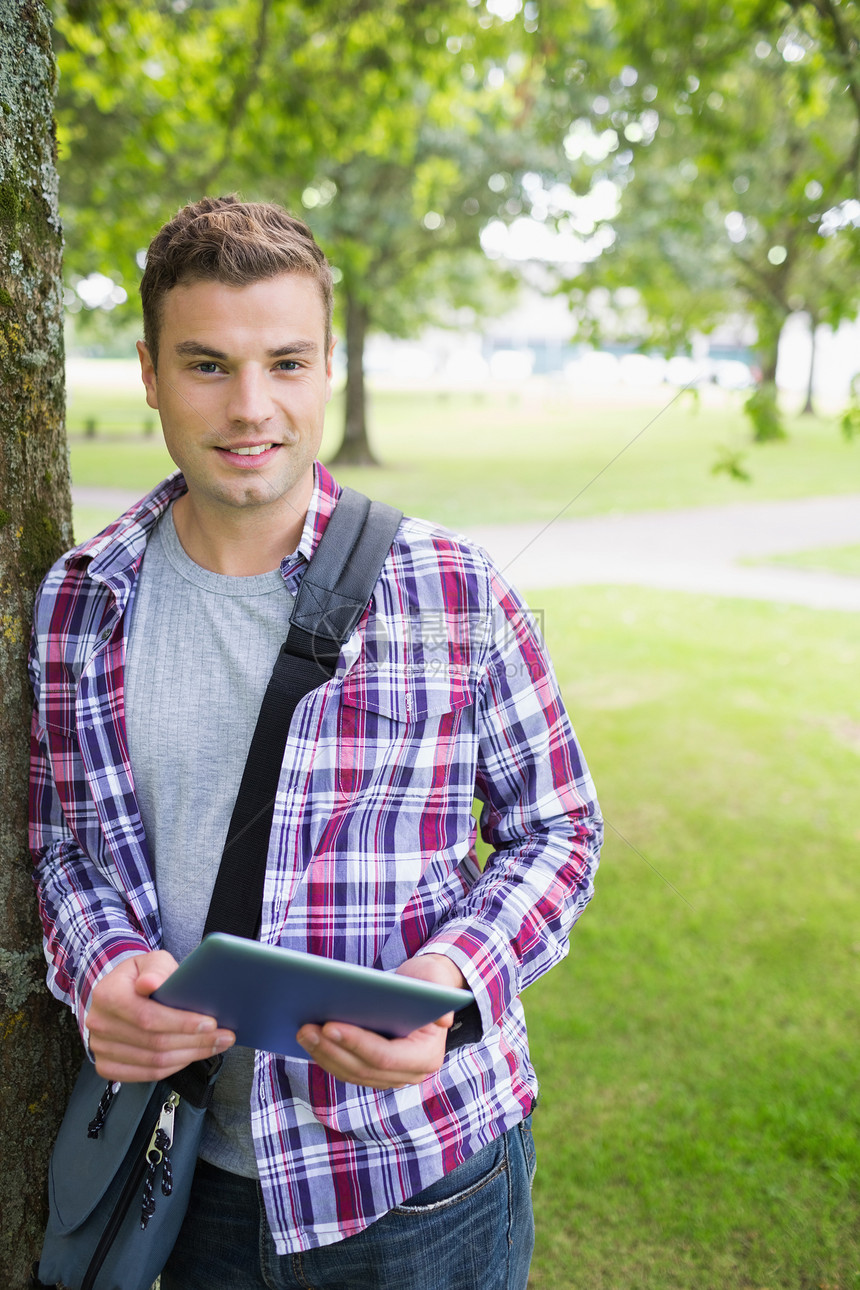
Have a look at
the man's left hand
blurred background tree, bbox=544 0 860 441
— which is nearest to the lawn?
blurred background tree, bbox=544 0 860 441

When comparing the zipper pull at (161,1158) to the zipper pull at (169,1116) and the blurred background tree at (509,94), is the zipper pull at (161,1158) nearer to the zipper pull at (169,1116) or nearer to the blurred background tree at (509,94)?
the zipper pull at (169,1116)

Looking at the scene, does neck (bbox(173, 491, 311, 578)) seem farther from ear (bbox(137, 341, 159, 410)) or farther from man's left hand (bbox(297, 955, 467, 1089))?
man's left hand (bbox(297, 955, 467, 1089))

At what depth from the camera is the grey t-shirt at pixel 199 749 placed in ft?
4.77

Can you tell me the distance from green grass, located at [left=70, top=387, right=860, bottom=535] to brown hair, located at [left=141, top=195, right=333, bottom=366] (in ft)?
10.7

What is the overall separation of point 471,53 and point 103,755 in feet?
18.5

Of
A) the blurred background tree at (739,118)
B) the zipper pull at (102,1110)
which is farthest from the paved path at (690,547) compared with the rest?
the zipper pull at (102,1110)

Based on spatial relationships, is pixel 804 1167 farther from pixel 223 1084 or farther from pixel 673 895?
pixel 223 1084

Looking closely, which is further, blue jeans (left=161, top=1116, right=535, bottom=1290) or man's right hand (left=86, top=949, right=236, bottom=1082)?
blue jeans (left=161, top=1116, right=535, bottom=1290)

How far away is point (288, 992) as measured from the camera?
110 cm

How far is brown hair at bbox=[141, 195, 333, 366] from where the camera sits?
56.2 inches

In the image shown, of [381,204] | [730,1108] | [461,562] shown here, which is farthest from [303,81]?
[381,204]

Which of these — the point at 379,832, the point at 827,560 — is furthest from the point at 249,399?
the point at 827,560

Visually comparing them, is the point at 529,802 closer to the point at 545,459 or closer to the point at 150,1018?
the point at 150,1018

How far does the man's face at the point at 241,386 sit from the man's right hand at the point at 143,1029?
719mm
